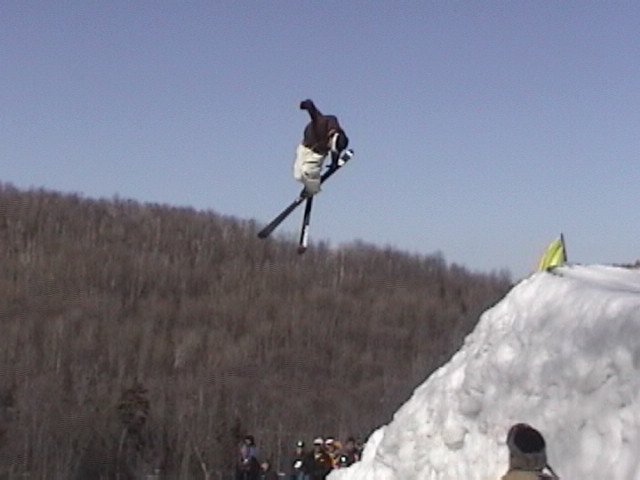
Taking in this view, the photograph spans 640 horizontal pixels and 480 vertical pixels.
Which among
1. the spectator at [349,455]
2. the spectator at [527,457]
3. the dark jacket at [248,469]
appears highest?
the spectator at [527,457]

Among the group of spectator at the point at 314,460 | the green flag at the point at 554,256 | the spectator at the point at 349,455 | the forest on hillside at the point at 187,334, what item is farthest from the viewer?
the forest on hillside at the point at 187,334

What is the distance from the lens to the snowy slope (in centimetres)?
500

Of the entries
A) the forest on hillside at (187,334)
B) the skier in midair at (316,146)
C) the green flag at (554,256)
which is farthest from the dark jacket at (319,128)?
the forest on hillside at (187,334)

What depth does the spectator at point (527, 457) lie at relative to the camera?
4301 millimetres

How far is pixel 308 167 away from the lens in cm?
844

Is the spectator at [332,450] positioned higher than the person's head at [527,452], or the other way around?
the person's head at [527,452]

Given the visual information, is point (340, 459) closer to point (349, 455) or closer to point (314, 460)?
point (349, 455)

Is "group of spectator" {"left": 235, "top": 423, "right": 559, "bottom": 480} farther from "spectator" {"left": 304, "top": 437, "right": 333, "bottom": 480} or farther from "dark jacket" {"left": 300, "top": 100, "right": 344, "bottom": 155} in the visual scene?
"dark jacket" {"left": 300, "top": 100, "right": 344, "bottom": 155}

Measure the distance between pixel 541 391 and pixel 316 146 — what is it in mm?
3276

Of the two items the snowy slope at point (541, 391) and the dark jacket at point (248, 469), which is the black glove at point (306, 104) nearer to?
the snowy slope at point (541, 391)

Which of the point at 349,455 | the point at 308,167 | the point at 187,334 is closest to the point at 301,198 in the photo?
the point at 308,167

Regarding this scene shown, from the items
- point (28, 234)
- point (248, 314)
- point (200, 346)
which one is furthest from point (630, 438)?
point (28, 234)

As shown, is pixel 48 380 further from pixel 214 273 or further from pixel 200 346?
pixel 214 273

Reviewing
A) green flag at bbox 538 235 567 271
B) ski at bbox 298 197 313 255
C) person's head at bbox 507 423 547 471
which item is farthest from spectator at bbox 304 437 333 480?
person's head at bbox 507 423 547 471
